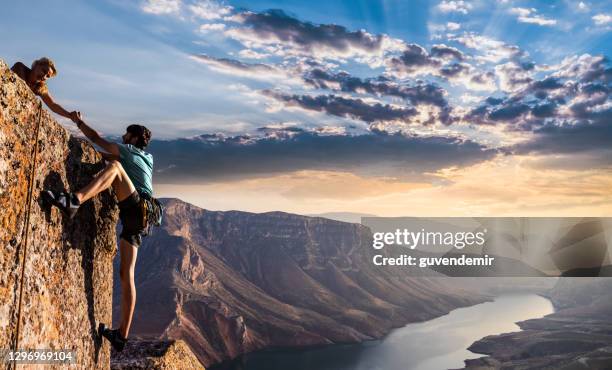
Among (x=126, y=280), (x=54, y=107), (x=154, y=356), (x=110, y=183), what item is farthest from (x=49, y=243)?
(x=154, y=356)

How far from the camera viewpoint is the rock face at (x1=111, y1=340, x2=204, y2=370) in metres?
8.17

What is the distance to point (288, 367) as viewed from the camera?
14688 cm

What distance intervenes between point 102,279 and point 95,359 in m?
1.08

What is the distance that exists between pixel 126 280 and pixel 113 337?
0.83 m

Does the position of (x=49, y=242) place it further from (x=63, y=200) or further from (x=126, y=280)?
(x=126, y=280)

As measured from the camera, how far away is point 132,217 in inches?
265

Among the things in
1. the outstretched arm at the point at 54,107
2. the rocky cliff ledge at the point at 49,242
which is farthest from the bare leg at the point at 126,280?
the outstretched arm at the point at 54,107

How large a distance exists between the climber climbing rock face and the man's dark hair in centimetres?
101

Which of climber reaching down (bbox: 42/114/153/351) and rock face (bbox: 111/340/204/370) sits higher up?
climber reaching down (bbox: 42/114/153/351)

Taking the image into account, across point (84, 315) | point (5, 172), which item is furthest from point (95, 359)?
point (5, 172)

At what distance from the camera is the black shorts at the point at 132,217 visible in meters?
6.64

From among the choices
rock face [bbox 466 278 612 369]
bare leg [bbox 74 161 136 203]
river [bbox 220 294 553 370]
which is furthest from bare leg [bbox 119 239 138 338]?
rock face [bbox 466 278 612 369]

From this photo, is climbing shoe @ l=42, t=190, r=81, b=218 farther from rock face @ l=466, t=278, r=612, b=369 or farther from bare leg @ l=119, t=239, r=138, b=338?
rock face @ l=466, t=278, r=612, b=369

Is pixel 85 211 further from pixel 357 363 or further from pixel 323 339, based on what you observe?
pixel 323 339
